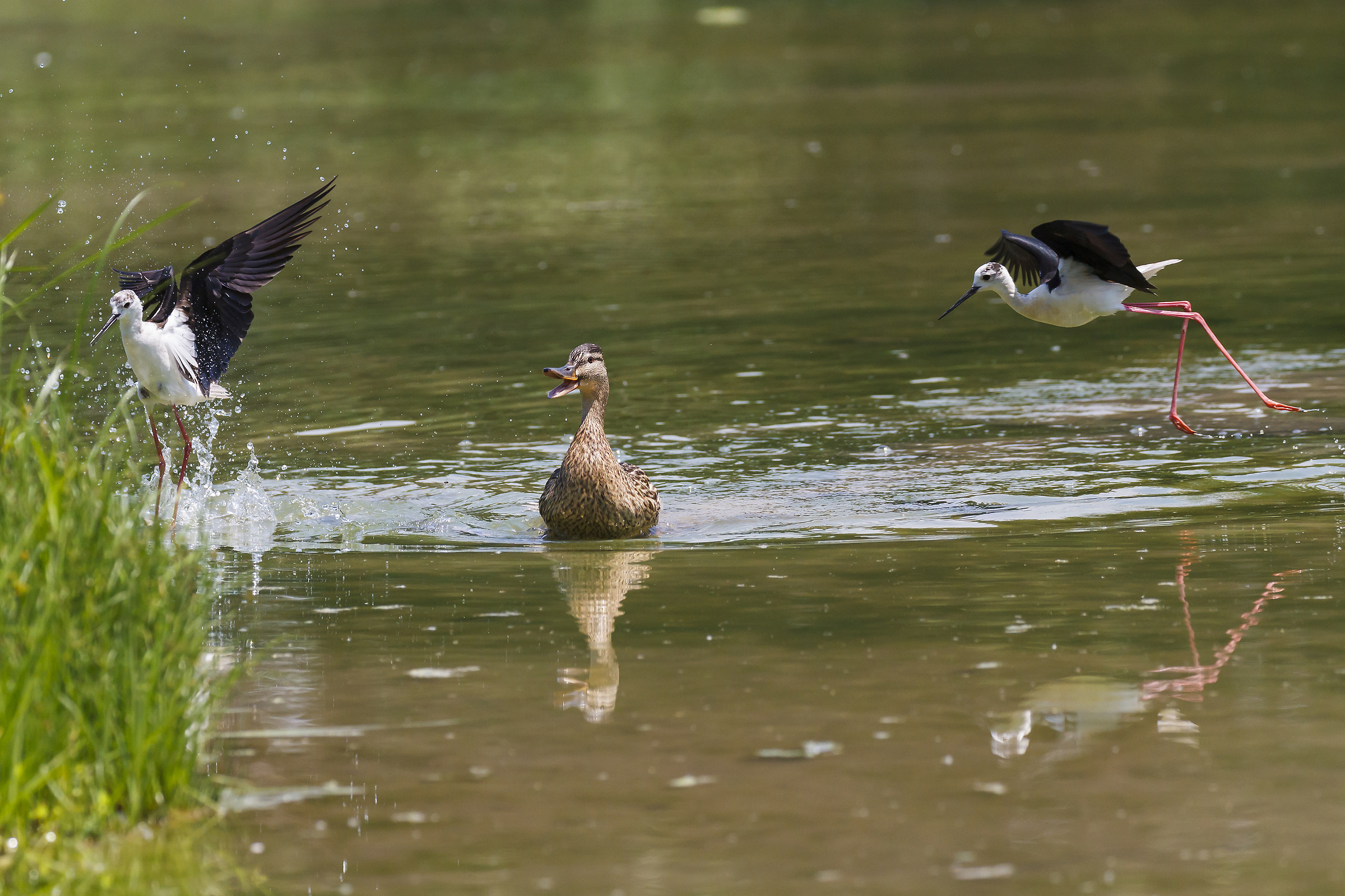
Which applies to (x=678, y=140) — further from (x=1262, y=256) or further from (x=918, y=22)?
(x=918, y=22)

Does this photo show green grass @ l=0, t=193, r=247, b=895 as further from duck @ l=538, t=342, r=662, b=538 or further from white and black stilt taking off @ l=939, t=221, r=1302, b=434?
white and black stilt taking off @ l=939, t=221, r=1302, b=434

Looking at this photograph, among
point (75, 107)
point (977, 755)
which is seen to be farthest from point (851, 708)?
point (75, 107)

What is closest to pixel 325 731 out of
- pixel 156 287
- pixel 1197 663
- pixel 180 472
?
pixel 1197 663

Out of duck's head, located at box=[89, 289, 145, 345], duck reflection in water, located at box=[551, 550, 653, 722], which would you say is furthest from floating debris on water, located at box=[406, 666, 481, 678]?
duck's head, located at box=[89, 289, 145, 345]

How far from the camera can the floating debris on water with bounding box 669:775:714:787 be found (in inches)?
232

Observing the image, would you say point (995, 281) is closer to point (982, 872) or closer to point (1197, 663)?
point (1197, 663)

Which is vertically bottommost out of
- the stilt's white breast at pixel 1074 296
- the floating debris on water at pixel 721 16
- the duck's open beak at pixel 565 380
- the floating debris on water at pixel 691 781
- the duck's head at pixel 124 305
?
the floating debris on water at pixel 691 781

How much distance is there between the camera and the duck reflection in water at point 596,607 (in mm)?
6832

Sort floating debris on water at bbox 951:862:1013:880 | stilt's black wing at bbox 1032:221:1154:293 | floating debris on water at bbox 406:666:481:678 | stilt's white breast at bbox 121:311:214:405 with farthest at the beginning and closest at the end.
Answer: stilt's black wing at bbox 1032:221:1154:293
stilt's white breast at bbox 121:311:214:405
floating debris on water at bbox 406:666:481:678
floating debris on water at bbox 951:862:1013:880

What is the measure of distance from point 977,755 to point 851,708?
2.00 ft

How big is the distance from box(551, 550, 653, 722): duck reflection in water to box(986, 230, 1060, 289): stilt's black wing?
132 inches

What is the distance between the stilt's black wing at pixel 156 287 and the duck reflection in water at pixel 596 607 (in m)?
2.57

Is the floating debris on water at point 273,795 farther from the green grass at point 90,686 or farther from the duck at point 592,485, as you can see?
the duck at point 592,485

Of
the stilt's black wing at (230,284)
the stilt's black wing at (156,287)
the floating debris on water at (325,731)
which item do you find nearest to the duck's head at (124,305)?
the stilt's black wing at (156,287)
